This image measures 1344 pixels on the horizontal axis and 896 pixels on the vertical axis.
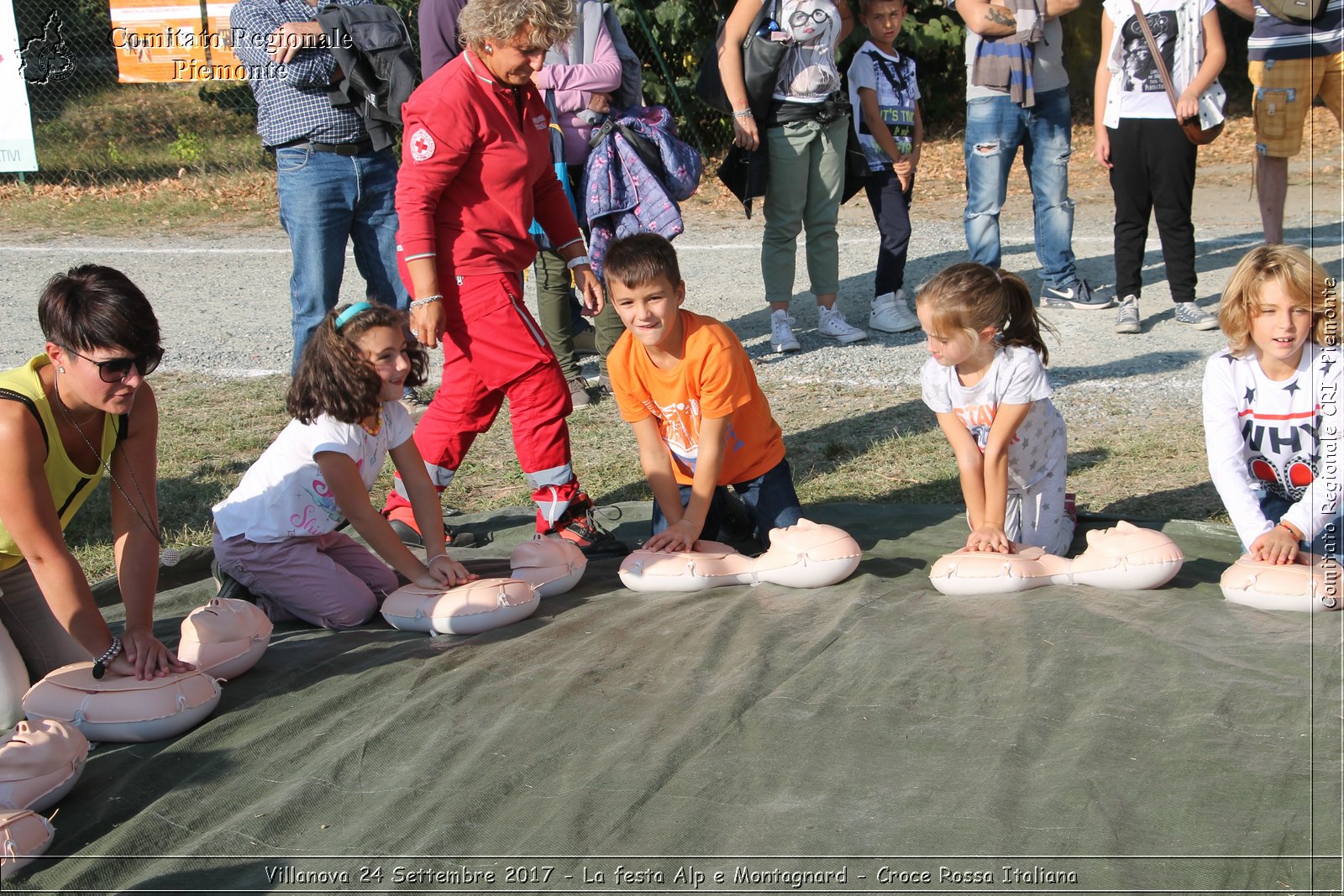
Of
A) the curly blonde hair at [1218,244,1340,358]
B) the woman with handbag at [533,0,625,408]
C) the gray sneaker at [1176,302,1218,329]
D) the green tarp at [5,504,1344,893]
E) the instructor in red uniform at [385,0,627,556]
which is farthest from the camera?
the gray sneaker at [1176,302,1218,329]

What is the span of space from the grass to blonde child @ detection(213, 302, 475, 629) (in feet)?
3.15

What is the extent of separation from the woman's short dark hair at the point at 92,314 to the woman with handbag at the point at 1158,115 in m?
4.96

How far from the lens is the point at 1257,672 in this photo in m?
2.51

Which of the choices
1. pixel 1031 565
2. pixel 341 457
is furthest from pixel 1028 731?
pixel 341 457

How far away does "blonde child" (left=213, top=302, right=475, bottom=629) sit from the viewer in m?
3.29

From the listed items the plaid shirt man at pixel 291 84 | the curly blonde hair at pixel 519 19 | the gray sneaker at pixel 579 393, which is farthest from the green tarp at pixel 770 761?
the plaid shirt man at pixel 291 84

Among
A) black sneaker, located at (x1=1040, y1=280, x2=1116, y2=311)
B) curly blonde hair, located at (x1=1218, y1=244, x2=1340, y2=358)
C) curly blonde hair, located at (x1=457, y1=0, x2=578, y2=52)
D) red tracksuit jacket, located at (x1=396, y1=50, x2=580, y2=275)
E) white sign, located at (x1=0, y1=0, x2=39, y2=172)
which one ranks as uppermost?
white sign, located at (x1=0, y1=0, x2=39, y2=172)

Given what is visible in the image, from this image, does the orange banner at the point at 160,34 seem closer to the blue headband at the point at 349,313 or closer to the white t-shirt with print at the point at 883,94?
the white t-shirt with print at the point at 883,94

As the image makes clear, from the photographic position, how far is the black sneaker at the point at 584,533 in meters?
3.86

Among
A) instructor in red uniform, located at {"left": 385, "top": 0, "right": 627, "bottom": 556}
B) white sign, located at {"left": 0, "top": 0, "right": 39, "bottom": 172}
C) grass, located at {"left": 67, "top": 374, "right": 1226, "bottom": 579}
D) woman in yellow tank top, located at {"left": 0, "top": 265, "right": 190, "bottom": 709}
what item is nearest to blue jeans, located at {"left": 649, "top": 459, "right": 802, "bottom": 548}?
instructor in red uniform, located at {"left": 385, "top": 0, "right": 627, "bottom": 556}

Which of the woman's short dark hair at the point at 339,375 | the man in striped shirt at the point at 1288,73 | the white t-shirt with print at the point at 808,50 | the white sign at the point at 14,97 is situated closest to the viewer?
the woman's short dark hair at the point at 339,375

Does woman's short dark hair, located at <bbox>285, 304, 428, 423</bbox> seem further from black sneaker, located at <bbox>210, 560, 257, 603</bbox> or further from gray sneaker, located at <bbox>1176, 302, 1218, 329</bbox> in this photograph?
gray sneaker, located at <bbox>1176, 302, 1218, 329</bbox>

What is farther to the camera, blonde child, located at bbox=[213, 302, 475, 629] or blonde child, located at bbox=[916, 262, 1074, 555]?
blonde child, located at bbox=[916, 262, 1074, 555]

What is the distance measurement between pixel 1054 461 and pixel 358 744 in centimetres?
218
